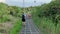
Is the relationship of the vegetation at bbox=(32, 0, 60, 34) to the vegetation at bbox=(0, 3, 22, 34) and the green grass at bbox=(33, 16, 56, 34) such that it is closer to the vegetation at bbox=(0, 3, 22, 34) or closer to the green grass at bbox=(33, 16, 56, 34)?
the green grass at bbox=(33, 16, 56, 34)

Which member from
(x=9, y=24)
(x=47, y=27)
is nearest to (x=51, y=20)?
(x=47, y=27)

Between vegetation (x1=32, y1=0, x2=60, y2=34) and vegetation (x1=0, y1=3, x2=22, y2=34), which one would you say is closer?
vegetation (x1=32, y1=0, x2=60, y2=34)

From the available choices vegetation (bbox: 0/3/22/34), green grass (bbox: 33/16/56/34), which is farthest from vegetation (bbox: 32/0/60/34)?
vegetation (bbox: 0/3/22/34)

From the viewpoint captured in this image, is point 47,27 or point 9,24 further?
point 9,24

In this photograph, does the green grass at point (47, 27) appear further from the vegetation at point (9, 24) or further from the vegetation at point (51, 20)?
the vegetation at point (9, 24)

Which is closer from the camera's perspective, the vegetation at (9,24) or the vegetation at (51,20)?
the vegetation at (51,20)

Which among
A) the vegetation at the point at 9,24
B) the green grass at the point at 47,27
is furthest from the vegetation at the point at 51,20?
the vegetation at the point at 9,24

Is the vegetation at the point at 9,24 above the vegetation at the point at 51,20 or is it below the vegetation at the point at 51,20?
below

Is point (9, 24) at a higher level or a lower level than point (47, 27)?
lower

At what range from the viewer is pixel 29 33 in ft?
62.2

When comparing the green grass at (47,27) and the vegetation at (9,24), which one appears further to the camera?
the vegetation at (9,24)

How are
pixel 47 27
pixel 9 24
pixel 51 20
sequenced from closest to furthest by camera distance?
pixel 47 27, pixel 51 20, pixel 9 24

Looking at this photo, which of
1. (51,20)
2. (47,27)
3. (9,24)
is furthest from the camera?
(9,24)

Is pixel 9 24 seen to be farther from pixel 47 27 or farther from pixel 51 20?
pixel 47 27
